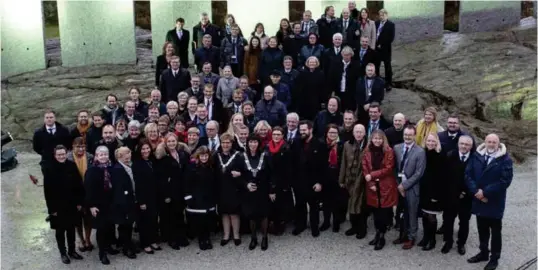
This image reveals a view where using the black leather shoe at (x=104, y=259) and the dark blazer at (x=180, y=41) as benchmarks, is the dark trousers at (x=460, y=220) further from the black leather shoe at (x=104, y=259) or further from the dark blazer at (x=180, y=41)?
the dark blazer at (x=180, y=41)

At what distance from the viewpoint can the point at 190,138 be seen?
1073cm

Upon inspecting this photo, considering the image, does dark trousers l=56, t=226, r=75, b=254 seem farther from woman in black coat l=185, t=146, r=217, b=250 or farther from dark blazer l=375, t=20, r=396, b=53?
dark blazer l=375, t=20, r=396, b=53

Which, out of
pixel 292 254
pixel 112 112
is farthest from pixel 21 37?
pixel 292 254

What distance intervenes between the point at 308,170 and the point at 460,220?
2.23 m

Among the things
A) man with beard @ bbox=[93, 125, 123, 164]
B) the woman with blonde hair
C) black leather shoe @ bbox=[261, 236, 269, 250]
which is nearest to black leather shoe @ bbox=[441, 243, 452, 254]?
the woman with blonde hair

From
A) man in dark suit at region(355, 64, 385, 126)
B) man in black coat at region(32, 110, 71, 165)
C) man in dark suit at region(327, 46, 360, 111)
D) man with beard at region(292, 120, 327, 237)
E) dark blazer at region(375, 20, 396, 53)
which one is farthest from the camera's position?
dark blazer at region(375, 20, 396, 53)

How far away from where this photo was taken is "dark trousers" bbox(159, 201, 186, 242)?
10523 mm

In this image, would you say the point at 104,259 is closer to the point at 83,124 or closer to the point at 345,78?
the point at 83,124

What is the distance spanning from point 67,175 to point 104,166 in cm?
49

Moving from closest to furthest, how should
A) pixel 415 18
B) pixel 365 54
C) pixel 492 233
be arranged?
pixel 492 233 → pixel 365 54 → pixel 415 18

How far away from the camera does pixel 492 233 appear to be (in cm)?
956

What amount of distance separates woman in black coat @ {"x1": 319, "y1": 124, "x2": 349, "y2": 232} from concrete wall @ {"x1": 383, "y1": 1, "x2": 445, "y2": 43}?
406 inches

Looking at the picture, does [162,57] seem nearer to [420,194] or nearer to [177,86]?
[177,86]

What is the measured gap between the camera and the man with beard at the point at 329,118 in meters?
11.9
